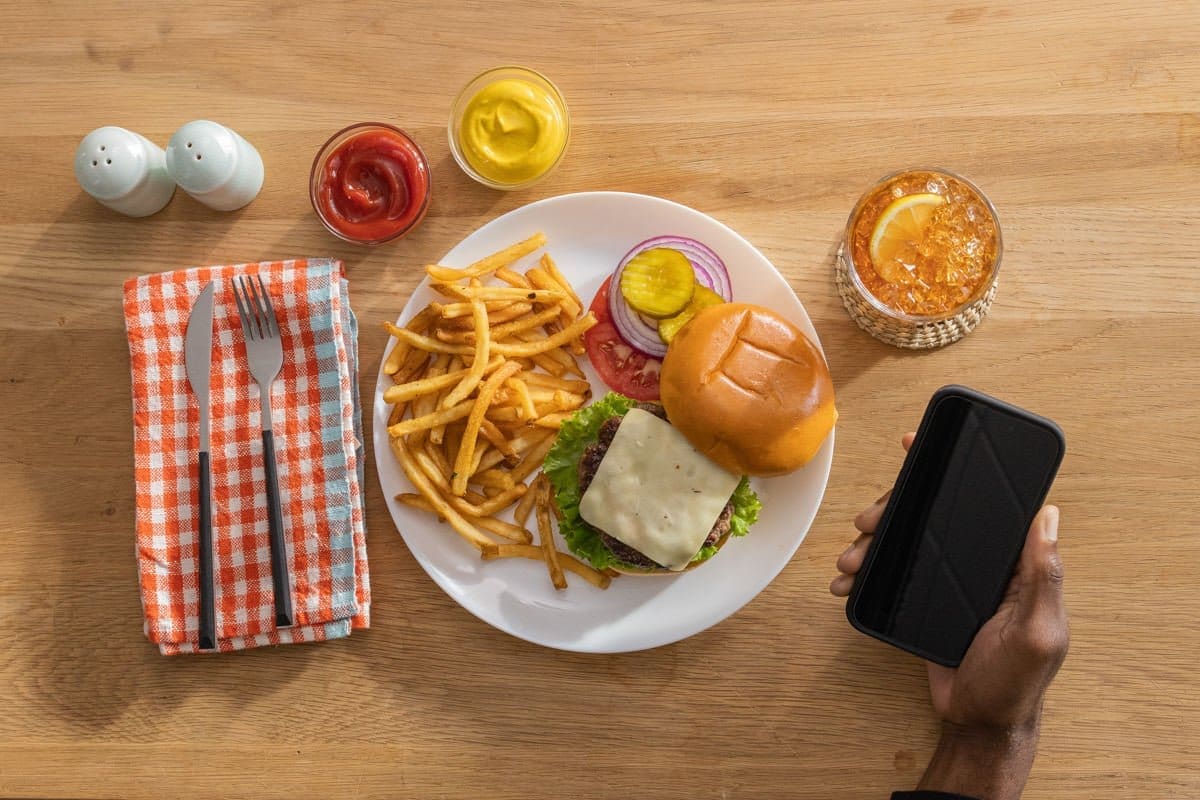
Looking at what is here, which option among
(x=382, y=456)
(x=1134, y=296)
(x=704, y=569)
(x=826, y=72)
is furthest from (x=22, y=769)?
(x=1134, y=296)

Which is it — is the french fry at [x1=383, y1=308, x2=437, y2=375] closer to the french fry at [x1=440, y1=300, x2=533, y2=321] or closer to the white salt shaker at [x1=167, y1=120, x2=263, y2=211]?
the french fry at [x1=440, y1=300, x2=533, y2=321]

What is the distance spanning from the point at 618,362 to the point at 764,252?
1.90 ft

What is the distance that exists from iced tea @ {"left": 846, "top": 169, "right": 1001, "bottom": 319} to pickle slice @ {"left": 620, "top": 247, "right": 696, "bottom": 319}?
19.2 inches

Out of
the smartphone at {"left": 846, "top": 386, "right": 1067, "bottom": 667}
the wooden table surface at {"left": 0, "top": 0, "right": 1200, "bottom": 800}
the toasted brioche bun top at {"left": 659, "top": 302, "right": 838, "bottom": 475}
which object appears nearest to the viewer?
the smartphone at {"left": 846, "top": 386, "right": 1067, "bottom": 667}

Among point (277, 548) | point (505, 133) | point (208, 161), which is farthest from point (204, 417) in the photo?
point (505, 133)

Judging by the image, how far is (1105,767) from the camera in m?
2.77

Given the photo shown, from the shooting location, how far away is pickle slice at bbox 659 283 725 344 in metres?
2.60

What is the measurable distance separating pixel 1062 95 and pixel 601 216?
1.47 m

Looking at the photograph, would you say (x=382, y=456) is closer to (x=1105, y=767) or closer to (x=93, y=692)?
(x=93, y=692)

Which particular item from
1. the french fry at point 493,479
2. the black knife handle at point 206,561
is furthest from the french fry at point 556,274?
the black knife handle at point 206,561

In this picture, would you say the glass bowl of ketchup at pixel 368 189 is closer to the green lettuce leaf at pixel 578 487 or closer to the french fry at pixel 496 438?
the french fry at pixel 496 438

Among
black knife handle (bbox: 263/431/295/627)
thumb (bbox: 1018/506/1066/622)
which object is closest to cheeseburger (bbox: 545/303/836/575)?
thumb (bbox: 1018/506/1066/622)

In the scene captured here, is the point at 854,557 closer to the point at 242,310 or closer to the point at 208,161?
the point at 242,310

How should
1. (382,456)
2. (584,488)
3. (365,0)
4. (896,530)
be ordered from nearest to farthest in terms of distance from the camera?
(896,530)
(584,488)
(382,456)
(365,0)
